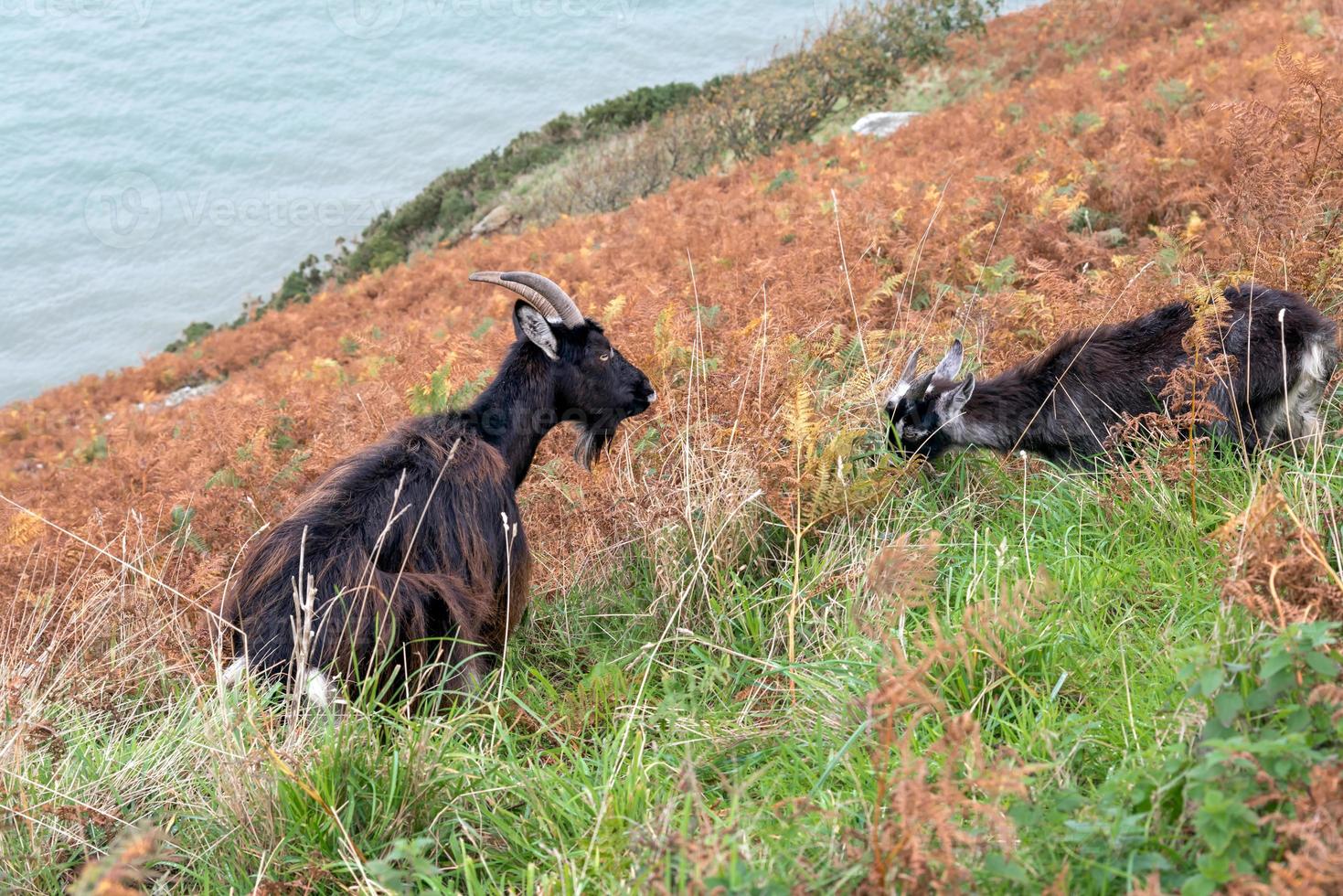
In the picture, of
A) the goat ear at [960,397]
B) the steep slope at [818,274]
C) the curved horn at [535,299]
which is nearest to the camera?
the curved horn at [535,299]

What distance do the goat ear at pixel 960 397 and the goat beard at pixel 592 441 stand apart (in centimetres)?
180

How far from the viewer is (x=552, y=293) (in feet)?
16.0

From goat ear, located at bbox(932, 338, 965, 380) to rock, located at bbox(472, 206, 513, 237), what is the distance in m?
24.5

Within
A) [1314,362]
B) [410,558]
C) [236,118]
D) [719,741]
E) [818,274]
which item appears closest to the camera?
[719,741]

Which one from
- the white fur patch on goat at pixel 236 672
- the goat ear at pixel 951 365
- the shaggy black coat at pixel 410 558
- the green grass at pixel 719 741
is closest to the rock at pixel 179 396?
the shaggy black coat at pixel 410 558

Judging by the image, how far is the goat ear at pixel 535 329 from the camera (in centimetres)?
480

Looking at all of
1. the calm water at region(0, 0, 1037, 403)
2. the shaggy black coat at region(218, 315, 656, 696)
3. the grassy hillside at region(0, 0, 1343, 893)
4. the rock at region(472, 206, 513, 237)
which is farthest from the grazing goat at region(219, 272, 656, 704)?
the calm water at region(0, 0, 1037, 403)

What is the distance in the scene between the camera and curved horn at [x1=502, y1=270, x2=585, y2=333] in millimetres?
4699

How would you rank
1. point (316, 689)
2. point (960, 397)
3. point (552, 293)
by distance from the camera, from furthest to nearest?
point (960, 397) → point (552, 293) → point (316, 689)

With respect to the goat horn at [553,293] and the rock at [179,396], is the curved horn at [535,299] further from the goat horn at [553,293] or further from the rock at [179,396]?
the rock at [179,396]

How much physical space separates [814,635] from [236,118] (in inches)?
1745

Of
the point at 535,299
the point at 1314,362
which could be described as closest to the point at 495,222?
the point at 535,299

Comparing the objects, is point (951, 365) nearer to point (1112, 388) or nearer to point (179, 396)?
point (1112, 388)

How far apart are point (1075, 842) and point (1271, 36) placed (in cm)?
1252
